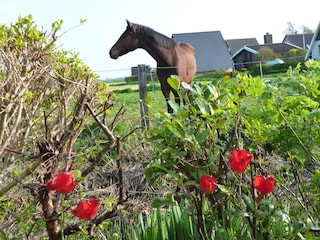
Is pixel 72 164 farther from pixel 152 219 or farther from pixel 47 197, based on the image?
pixel 152 219

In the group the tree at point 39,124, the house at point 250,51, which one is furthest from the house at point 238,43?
the tree at point 39,124

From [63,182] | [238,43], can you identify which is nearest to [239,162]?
[63,182]

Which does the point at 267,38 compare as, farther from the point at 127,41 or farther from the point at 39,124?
the point at 39,124

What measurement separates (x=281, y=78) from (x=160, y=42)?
18.2 feet

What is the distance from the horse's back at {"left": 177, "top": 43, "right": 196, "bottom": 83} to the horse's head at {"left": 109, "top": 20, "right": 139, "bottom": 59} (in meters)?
0.69

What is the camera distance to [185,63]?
8055 millimetres

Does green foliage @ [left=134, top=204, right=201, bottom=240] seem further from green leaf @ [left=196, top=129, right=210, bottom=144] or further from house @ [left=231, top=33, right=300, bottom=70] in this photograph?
house @ [left=231, top=33, right=300, bottom=70]

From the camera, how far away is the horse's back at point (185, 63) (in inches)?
311

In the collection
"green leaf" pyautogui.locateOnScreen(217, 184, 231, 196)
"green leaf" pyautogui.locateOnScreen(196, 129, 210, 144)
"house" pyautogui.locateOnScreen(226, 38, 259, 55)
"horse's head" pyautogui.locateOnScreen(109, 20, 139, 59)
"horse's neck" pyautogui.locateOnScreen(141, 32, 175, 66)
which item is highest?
"horse's head" pyautogui.locateOnScreen(109, 20, 139, 59)

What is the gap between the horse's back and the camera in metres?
7.90

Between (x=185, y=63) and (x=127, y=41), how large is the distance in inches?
37.4

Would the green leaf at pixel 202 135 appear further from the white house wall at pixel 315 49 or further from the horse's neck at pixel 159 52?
the white house wall at pixel 315 49

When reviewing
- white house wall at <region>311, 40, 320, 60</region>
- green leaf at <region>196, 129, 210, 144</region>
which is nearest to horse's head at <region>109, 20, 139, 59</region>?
green leaf at <region>196, 129, 210, 144</region>

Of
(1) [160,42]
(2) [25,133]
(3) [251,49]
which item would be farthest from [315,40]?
(2) [25,133]
